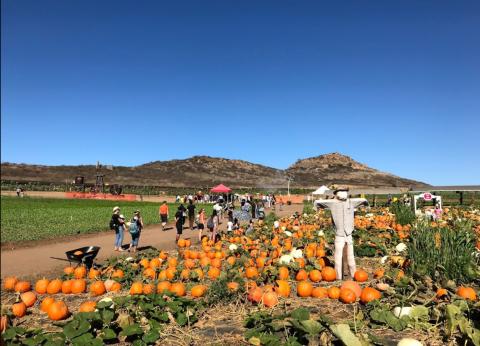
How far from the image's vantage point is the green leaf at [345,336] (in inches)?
154

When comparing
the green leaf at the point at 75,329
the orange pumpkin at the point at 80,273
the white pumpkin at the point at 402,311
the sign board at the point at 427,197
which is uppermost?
the sign board at the point at 427,197

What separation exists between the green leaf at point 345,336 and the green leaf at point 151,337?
2.17 m

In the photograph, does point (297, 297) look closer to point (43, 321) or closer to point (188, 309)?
point (188, 309)

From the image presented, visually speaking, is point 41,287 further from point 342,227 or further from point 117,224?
point 342,227

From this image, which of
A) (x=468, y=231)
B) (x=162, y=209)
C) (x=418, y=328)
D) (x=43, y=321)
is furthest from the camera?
(x=162, y=209)

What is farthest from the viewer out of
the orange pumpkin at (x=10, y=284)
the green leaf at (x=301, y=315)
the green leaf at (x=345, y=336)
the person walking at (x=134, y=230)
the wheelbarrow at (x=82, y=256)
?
the person walking at (x=134, y=230)

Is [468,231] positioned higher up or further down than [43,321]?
higher up

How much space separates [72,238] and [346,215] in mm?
13423

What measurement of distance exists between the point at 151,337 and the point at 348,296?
130 inches

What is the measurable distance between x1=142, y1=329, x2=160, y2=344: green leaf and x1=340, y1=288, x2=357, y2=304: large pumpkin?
3.18 metres

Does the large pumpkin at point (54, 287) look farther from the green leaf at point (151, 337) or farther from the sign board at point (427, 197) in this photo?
the sign board at point (427, 197)

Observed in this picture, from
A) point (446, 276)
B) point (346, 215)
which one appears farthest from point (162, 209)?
point (446, 276)

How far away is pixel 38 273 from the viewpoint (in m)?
9.62

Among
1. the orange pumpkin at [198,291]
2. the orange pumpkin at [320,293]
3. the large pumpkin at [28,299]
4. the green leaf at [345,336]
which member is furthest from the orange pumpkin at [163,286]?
the green leaf at [345,336]
